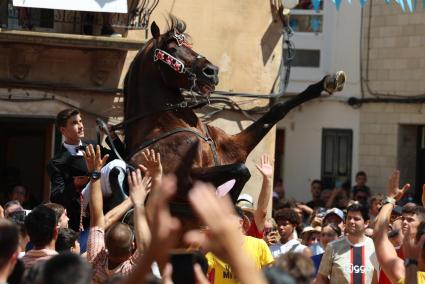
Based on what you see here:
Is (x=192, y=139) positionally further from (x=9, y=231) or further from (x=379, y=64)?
(x=379, y=64)

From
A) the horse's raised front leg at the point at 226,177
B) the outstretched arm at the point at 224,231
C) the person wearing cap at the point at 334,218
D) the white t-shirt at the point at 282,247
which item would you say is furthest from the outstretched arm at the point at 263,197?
the outstretched arm at the point at 224,231

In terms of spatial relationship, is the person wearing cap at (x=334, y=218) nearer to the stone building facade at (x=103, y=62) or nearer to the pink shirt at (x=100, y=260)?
the stone building facade at (x=103, y=62)

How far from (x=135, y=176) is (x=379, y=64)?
1499 centimetres

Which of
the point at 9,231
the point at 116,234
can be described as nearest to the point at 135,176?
the point at 116,234

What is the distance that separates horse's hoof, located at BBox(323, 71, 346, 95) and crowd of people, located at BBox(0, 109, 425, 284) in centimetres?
125

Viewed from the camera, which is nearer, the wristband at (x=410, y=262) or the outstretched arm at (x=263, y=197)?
the wristband at (x=410, y=262)

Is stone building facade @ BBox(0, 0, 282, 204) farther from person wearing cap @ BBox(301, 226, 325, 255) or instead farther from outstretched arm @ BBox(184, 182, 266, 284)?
outstretched arm @ BBox(184, 182, 266, 284)

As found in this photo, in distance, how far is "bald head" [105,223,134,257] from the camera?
7.34 metres

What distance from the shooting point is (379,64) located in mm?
21547

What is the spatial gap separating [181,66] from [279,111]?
1.08 meters

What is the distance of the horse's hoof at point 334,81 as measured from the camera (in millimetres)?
10797

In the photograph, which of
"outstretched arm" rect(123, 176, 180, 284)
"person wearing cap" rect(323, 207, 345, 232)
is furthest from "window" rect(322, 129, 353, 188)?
"outstretched arm" rect(123, 176, 180, 284)

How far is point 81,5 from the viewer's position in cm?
1482

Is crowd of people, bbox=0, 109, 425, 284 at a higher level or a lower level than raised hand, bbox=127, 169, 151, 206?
lower
